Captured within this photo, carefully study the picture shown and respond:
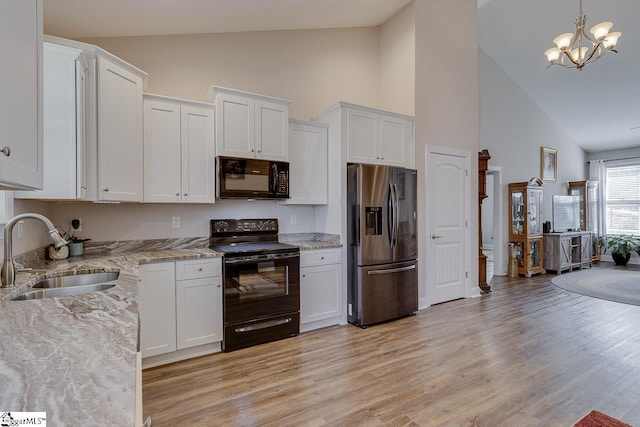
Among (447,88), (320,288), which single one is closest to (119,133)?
(320,288)

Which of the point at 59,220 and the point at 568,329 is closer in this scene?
the point at 59,220

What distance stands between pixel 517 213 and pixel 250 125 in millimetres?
5649

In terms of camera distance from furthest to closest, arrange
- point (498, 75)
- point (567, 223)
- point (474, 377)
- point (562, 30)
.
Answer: point (567, 223) → point (498, 75) → point (562, 30) → point (474, 377)

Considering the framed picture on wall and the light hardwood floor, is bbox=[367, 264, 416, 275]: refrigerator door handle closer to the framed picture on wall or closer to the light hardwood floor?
the light hardwood floor

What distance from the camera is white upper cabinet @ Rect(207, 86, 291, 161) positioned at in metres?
3.07

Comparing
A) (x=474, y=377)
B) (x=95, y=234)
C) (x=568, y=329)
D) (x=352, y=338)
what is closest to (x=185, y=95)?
(x=95, y=234)

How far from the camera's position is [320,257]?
3.42m

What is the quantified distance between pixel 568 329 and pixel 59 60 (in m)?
5.04

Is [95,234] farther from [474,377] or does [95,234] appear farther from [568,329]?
[568,329]

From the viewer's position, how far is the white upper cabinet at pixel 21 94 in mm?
821

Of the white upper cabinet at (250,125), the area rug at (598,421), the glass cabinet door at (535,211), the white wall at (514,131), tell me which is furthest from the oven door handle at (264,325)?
the glass cabinet door at (535,211)

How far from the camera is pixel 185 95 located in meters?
3.29

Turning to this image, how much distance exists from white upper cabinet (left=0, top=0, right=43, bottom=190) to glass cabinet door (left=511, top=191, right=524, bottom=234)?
23.2ft

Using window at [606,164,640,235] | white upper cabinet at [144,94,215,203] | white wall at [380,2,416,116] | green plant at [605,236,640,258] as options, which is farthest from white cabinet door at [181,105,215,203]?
window at [606,164,640,235]
